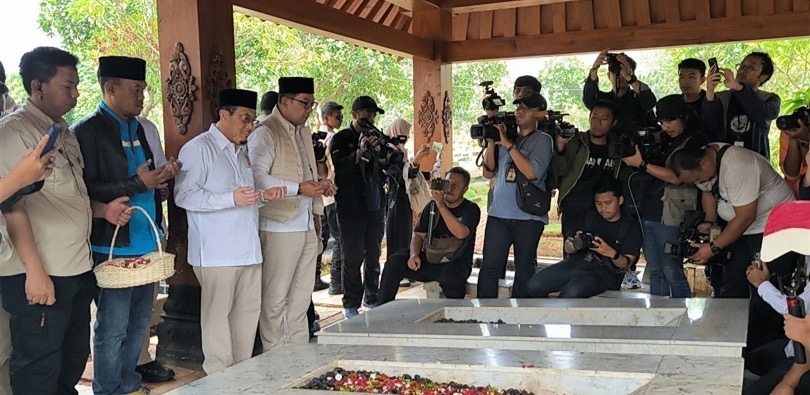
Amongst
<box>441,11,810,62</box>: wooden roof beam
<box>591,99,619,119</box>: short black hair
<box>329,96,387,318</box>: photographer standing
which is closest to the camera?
<box>591,99,619,119</box>: short black hair

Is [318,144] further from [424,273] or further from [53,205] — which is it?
[53,205]

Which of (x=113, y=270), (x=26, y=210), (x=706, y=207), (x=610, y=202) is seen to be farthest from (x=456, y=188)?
(x=26, y=210)

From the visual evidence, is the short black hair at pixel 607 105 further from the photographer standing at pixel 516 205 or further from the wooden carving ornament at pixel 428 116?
the wooden carving ornament at pixel 428 116

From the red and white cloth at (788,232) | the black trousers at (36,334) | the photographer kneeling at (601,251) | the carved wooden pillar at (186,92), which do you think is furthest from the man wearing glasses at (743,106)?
the black trousers at (36,334)

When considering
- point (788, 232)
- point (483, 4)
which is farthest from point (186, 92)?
point (483, 4)

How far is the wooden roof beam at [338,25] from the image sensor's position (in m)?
4.24

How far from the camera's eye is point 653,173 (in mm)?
3875

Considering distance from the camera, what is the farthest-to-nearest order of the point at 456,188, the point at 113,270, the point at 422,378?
1. the point at 456,188
2. the point at 113,270
3. the point at 422,378

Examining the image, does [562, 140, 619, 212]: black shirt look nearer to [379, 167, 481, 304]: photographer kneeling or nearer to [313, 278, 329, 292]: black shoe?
[379, 167, 481, 304]: photographer kneeling

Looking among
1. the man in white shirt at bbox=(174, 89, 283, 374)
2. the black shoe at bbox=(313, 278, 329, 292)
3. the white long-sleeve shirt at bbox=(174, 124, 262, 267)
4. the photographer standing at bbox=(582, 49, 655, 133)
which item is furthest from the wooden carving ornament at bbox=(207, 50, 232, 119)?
the black shoe at bbox=(313, 278, 329, 292)

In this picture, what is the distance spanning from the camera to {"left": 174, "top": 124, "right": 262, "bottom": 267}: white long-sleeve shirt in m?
3.27

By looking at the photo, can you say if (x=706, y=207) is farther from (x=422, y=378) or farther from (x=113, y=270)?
(x=113, y=270)

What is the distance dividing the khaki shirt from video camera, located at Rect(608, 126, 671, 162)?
2.57 metres

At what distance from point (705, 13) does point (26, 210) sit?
5347 mm
